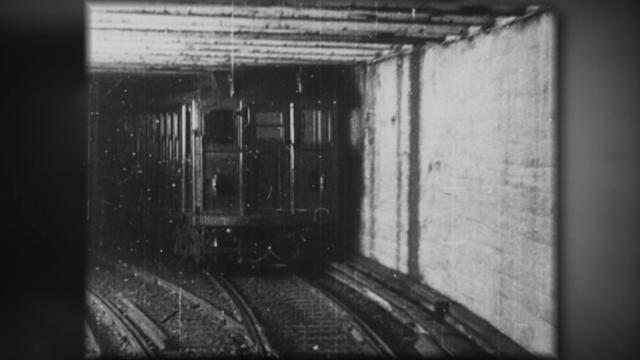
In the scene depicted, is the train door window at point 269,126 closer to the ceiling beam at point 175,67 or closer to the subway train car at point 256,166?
the subway train car at point 256,166

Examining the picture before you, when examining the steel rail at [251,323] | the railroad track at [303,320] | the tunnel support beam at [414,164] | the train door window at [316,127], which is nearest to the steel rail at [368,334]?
the railroad track at [303,320]

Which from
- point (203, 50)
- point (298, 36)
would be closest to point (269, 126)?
point (203, 50)

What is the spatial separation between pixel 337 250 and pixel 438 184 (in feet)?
10.5

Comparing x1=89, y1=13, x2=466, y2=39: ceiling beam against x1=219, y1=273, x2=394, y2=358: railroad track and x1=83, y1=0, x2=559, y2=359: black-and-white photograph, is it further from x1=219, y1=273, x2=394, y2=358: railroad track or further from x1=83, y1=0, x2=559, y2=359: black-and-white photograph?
x1=219, y1=273, x2=394, y2=358: railroad track

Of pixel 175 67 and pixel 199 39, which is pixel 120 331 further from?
pixel 175 67

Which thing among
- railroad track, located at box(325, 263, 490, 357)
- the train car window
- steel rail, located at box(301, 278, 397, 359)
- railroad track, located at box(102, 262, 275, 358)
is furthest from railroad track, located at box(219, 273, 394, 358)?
the train car window

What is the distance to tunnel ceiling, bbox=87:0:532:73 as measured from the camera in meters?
6.18

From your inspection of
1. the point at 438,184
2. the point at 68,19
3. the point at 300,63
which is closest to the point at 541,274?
the point at 438,184

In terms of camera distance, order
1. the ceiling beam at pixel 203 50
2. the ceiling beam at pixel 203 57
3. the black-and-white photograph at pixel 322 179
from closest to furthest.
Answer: the black-and-white photograph at pixel 322 179
the ceiling beam at pixel 203 50
the ceiling beam at pixel 203 57

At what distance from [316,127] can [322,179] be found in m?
0.80

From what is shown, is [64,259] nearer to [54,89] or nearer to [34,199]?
[34,199]

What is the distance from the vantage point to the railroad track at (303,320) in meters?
6.73

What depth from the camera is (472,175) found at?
7.62 metres

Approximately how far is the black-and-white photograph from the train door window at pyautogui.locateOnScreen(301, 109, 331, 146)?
18mm
